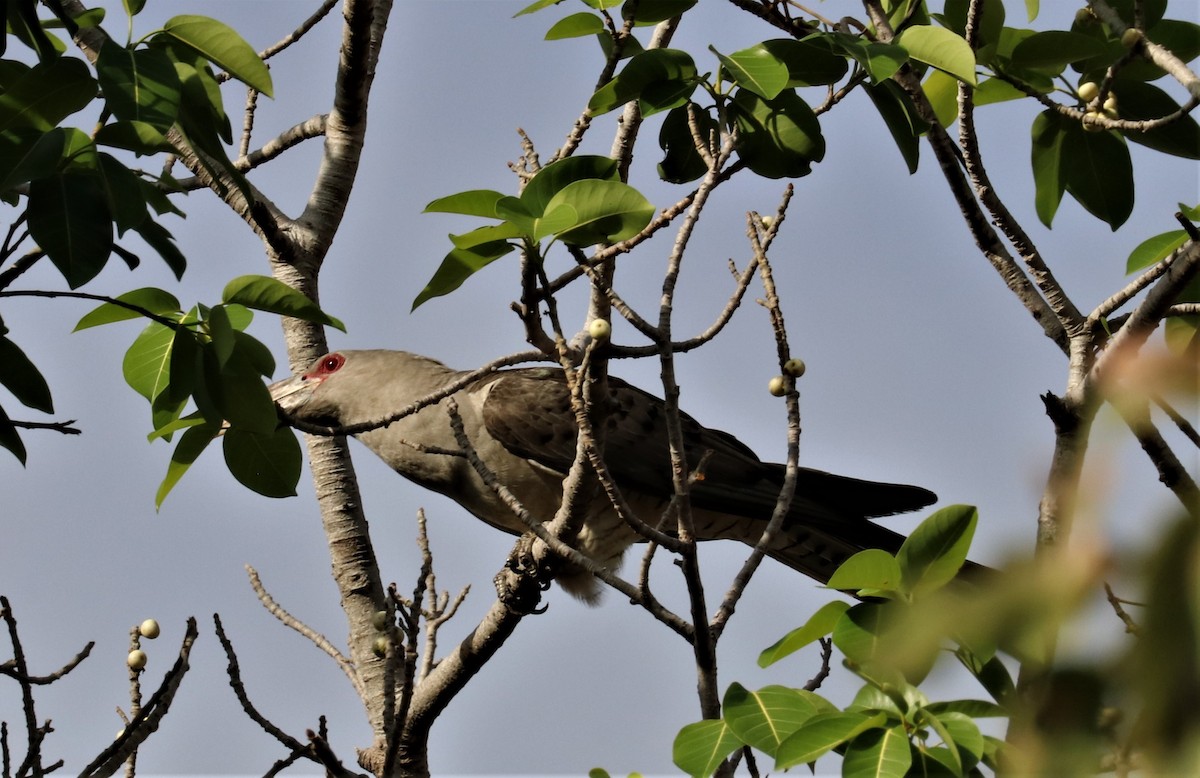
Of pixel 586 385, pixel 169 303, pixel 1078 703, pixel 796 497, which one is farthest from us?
pixel 796 497

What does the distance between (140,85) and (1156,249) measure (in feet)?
7.66

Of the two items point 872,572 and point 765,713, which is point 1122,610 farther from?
point 765,713

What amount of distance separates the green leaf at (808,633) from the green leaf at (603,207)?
0.92 meters

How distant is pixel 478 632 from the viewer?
4.52 metres

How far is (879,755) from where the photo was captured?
1.88m

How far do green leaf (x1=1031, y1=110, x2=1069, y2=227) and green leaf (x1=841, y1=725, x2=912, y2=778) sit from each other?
79.1 inches

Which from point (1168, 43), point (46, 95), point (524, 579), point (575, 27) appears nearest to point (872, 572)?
point (575, 27)

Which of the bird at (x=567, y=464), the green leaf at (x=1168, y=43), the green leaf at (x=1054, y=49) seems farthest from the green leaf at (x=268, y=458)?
the green leaf at (x=1168, y=43)

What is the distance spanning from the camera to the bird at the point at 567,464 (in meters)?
5.38

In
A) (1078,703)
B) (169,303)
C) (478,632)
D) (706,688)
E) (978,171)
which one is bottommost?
(1078,703)

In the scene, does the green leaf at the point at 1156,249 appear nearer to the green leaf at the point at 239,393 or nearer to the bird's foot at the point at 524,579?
the green leaf at the point at 239,393

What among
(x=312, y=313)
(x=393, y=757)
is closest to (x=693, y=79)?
(x=312, y=313)

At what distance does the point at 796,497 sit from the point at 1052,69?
2630mm

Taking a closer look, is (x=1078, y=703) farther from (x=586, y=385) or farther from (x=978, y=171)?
(x=978, y=171)
